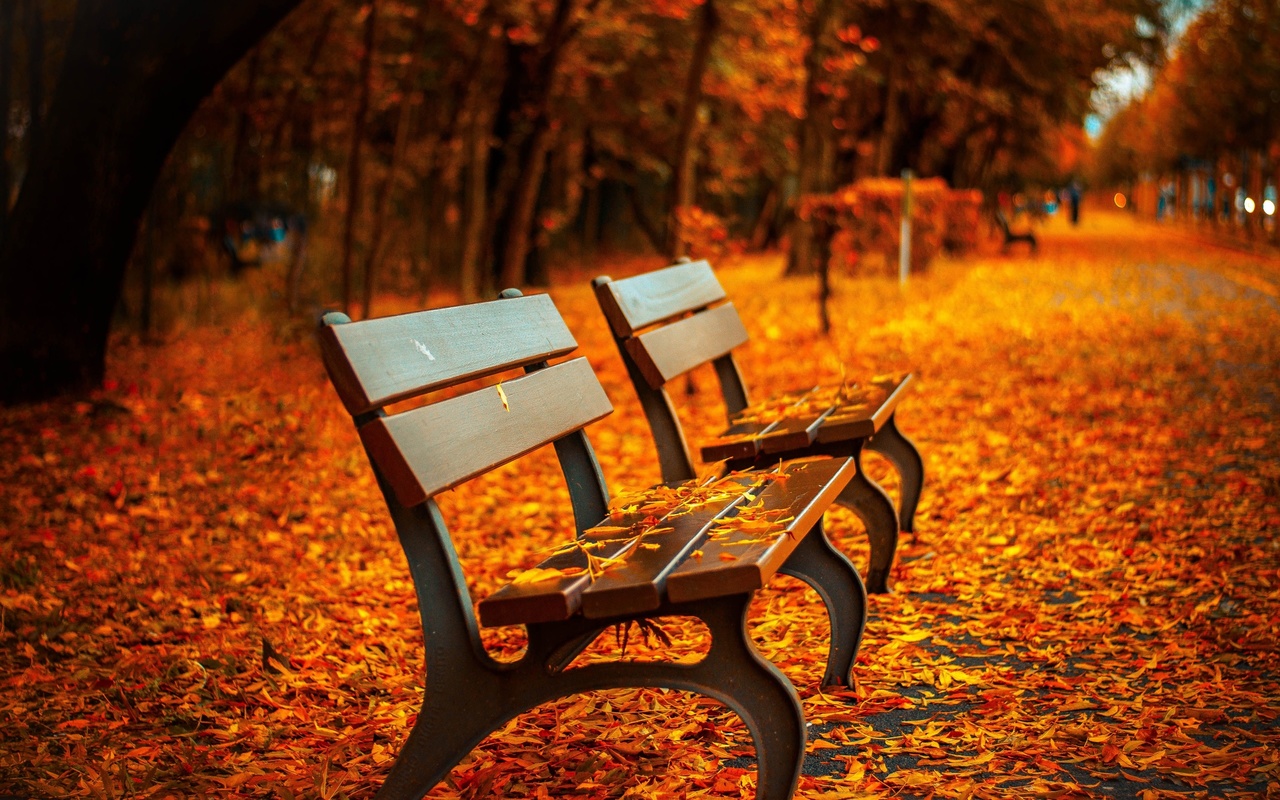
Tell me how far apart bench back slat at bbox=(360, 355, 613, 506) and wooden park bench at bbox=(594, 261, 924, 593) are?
0.37 metres

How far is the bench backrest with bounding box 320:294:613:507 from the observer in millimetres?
2418

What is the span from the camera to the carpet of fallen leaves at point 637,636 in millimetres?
3090

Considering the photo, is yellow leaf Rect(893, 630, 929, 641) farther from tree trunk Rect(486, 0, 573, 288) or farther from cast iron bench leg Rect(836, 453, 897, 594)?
tree trunk Rect(486, 0, 573, 288)

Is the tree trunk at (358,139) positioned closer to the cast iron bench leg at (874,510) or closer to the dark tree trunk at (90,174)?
the dark tree trunk at (90,174)

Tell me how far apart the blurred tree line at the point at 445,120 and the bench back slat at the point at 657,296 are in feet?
11.8

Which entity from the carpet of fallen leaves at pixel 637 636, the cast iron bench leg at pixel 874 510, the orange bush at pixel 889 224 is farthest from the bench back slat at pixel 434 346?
the orange bush at pixel 889 224

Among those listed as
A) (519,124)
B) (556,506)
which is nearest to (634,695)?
(556,506)

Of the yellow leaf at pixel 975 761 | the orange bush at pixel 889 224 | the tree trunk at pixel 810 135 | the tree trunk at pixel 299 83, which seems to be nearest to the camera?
the yellow leaf at pixel 975 761

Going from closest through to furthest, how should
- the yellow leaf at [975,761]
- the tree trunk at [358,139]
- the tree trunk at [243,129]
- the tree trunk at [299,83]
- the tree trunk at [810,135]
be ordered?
1. the yellow leaf at [975,761]
2. the tree trunk at [358,139]
3. the tree trunk at [243,129]
4. the tree trunk at [299,83]
5. the tree trunk at [810,135]

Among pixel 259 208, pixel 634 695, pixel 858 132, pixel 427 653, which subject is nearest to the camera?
pixel 427 653

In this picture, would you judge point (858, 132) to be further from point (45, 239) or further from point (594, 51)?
point (45, 239)

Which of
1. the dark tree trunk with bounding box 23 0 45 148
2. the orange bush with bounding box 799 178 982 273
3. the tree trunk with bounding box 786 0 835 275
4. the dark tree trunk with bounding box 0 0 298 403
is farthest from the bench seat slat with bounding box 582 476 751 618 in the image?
the orange bush with bounding box 799 178 982 273

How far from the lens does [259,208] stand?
50.1 ft

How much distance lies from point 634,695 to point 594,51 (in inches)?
580
